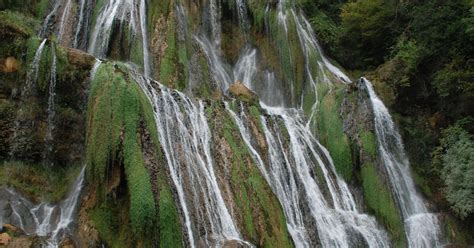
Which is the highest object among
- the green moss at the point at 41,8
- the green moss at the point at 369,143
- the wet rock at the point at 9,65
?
the green moss at the point at 41,8

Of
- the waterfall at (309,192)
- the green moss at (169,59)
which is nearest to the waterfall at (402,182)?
the waterfall at (309,192)

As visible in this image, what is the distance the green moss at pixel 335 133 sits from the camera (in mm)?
16016

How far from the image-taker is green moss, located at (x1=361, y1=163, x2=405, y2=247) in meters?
14.6

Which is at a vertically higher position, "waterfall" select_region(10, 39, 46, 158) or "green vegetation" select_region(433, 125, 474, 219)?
"waterfall" select_region(10, 39, 46, 158)

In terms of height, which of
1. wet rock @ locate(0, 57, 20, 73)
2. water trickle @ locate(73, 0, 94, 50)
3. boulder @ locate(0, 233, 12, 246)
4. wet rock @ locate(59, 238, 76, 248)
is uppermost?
water trickle @ locate(73, 0, 94, 50)

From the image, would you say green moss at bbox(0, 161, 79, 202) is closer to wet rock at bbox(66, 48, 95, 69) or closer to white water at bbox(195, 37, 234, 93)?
wet rock at bbox(66, 48, 95, 69)

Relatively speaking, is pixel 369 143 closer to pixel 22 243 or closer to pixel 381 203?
pixel 381 203

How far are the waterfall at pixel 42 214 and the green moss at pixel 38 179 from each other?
0.22 meters

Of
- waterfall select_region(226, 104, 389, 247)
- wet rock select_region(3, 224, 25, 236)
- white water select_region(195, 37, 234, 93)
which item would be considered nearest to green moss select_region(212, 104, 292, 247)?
waterfall select_region(226, 104, 389, 247)

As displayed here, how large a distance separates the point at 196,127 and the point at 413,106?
944 centimetres

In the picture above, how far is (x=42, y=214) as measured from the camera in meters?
11.2

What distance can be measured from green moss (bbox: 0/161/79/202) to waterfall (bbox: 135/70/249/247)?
8.69ft

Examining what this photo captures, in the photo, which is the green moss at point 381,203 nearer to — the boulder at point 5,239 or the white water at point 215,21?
the white water at point 215,21

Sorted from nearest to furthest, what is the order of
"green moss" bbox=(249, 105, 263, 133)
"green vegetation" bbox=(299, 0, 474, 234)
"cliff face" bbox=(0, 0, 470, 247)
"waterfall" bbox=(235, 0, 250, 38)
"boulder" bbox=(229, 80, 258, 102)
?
"cliff face" bbox=(0, 0, 470, 247), "green moss" bbox=(249, 105, 263, 133), "green vegetation" bbox=(299, 0, 474, 234), "boulder" bbox=(229, 80, 258, 102), "waterfall" bbox=(235, 0, 250, 38)
